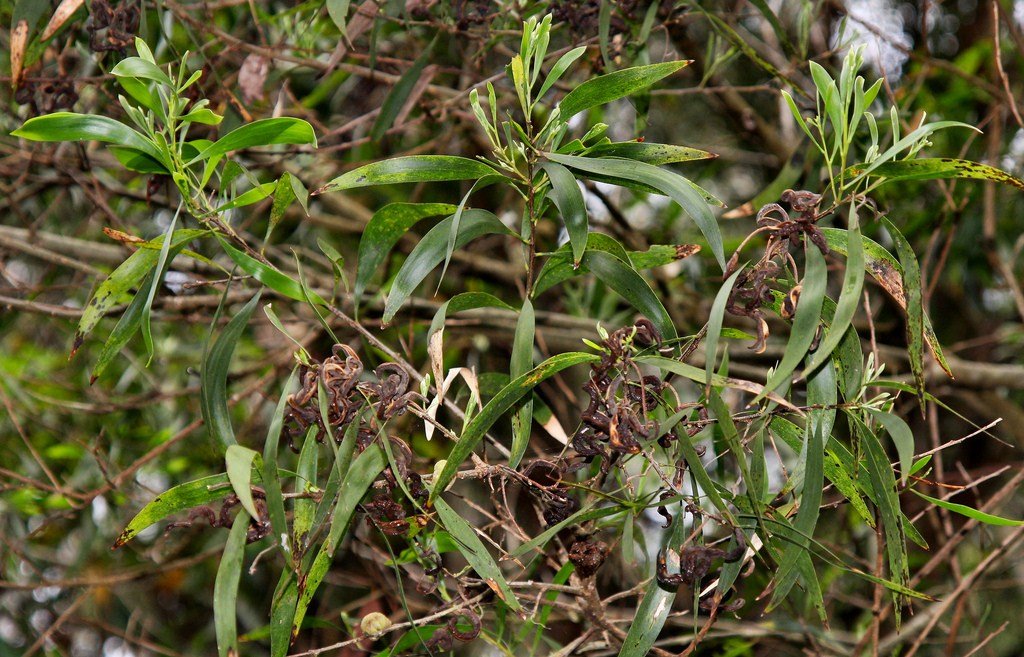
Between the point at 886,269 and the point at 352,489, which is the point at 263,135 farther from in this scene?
the point at 886,269

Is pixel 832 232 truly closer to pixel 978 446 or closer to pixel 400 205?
pixel 400 205

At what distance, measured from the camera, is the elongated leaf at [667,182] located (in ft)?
2.77

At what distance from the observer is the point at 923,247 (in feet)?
8.30

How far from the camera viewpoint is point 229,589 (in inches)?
32.0

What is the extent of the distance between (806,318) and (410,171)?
1.37 ft

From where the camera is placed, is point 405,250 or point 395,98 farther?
point 405,250

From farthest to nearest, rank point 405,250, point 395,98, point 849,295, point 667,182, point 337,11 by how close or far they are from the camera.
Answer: point 405,250
point 395,98
point 337,11
point 667,182
point 849,295

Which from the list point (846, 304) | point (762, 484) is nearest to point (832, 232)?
point (846, 304)

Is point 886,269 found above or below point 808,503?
above

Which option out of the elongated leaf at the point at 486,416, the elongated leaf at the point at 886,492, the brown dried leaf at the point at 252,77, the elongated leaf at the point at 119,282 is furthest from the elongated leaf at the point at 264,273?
the brown dried leaf at the point at 252,77

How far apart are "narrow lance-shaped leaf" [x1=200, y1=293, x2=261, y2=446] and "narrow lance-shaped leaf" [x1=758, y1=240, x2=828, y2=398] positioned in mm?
561

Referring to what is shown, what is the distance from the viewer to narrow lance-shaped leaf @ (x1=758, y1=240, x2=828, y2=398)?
0.74m

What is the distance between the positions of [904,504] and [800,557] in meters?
2.10

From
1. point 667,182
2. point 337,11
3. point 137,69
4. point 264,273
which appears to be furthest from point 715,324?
point 337,11
